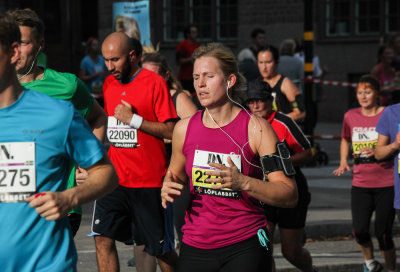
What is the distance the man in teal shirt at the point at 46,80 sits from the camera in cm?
515

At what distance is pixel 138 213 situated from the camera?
661 cm

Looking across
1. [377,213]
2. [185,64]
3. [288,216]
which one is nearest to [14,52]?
[288,216]

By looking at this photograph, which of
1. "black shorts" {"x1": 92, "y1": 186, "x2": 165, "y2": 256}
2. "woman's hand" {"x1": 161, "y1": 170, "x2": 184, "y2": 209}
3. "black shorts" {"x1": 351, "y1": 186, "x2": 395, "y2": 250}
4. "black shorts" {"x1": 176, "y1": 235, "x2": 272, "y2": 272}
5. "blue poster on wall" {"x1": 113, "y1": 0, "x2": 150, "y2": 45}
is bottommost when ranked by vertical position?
"black shorts" {"x1": 351, "y1": 186, "x2": 395, "y2": 250}

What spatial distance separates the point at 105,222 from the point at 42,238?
119 inches

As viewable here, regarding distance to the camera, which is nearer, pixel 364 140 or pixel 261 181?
pixel 261 181

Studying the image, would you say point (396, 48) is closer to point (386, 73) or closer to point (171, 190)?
point (386, 73)

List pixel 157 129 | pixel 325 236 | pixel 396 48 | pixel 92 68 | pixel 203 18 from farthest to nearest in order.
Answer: pixel 203 18 < pixel 92 68 < pixel 396 48 < pixel 325 236 < pixel 157 129

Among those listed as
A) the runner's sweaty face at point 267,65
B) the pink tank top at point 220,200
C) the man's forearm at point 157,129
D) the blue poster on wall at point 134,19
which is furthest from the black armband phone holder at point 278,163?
the blue poster on wall at point 134,19

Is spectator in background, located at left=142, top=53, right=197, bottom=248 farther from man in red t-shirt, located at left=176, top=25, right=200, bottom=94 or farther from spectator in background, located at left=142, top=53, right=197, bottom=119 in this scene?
man in red t-shirt, located at left=176, top=25, right=200, bottom=94

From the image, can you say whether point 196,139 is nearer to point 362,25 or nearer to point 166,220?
point 166,220

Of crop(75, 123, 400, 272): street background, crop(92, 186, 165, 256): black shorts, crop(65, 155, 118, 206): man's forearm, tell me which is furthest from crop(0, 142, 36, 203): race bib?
crop(75, 123, 400, 272): street background

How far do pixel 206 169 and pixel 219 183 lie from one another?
0.16 m

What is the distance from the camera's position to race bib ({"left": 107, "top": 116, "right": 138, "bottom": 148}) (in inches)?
260

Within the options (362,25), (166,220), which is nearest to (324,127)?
(362,25)
